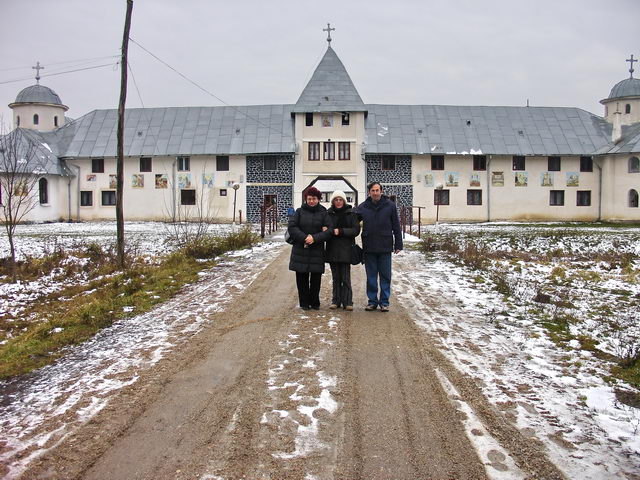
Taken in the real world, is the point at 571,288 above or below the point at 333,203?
below

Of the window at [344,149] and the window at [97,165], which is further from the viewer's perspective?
the window at [97,165]

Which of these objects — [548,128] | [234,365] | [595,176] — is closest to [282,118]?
[548,128]

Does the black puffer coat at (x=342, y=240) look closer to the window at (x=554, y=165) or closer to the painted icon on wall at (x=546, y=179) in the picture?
the painted icon on wall at (x=546, y=179)

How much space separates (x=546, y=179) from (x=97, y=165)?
2809 centimetres

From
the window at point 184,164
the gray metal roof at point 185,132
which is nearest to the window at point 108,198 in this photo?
the gray metal roof at point 185,132

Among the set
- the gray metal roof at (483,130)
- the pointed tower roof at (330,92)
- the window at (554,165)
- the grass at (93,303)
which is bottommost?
the grass at (93,303)

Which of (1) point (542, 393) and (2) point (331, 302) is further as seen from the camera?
(2) point (331, 302)

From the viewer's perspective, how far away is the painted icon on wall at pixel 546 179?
35.9 metres

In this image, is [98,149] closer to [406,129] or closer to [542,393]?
[406,129]

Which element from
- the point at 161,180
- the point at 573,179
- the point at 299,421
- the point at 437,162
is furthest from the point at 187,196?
the point at 299,421

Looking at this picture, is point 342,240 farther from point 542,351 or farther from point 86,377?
point 86,377

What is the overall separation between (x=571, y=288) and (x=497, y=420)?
22.9ft

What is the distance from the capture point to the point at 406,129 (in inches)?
1446

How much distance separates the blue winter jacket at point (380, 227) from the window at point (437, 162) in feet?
93.5
